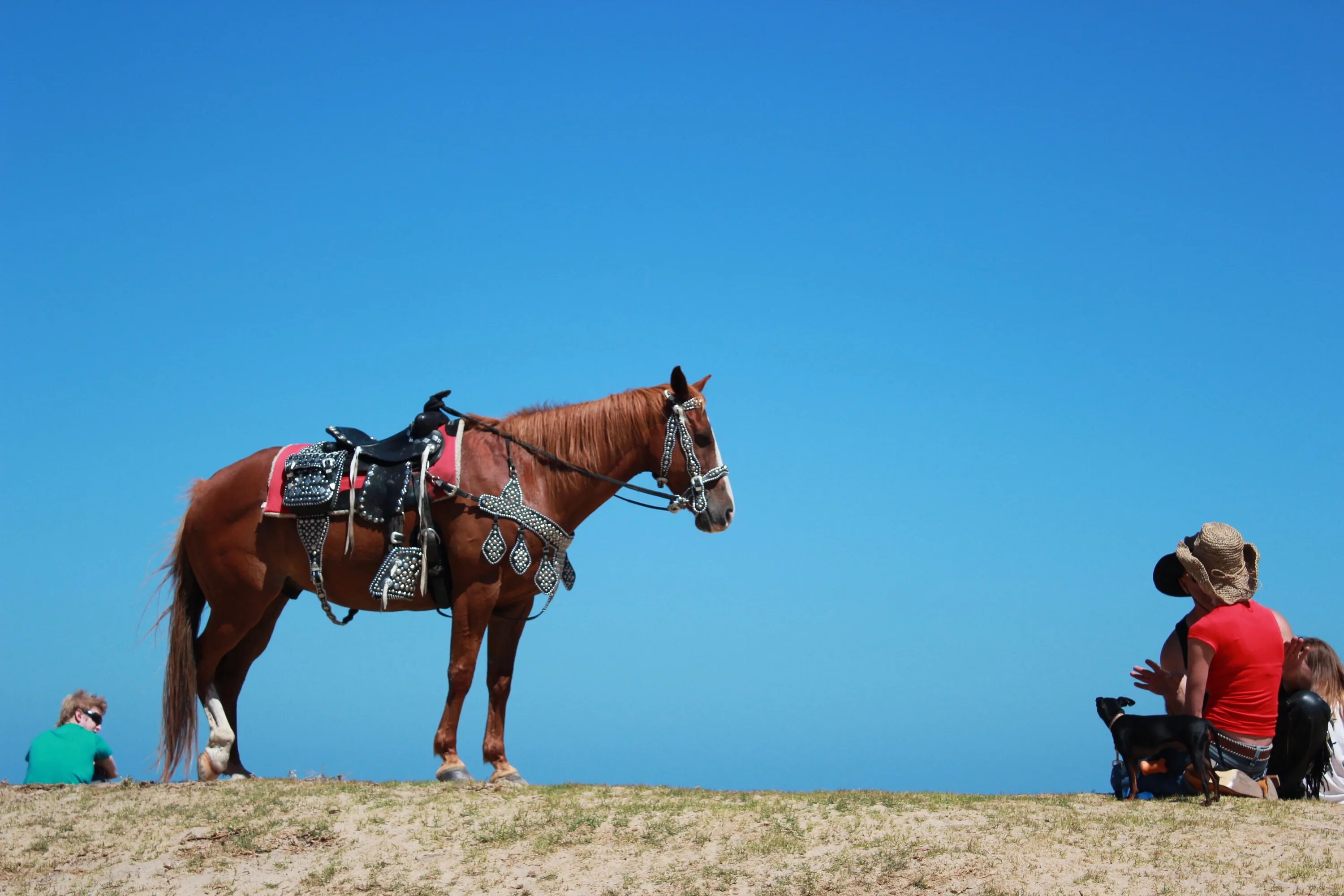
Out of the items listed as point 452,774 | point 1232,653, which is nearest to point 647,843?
point 452,774

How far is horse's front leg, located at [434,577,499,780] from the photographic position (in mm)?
8602

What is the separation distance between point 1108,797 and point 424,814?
4565mm

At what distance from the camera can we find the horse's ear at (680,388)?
29.5 ft

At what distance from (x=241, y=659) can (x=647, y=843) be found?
4122 millimetres

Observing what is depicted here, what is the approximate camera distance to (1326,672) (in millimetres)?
7844

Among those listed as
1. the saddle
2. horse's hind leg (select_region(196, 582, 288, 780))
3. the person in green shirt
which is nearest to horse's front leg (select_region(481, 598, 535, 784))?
the saddle

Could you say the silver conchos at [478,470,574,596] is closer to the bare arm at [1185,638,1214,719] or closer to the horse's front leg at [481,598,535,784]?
the horse's front leg at [481,598,535,784]

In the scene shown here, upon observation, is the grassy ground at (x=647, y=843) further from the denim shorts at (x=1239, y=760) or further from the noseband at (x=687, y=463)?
the noseband at (x=687, y=463)

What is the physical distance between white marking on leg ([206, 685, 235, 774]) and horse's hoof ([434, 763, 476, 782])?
5.91 ft

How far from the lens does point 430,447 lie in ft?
29.5

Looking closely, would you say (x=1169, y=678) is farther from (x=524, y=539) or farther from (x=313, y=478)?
(x=313, y=478)

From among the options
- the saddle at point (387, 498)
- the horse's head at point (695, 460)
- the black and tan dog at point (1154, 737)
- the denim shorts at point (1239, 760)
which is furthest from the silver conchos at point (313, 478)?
the denim shorts at point (1239, 760)

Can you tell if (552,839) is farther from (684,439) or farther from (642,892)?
(684,439)

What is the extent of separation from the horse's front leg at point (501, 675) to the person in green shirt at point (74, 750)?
3432mm
